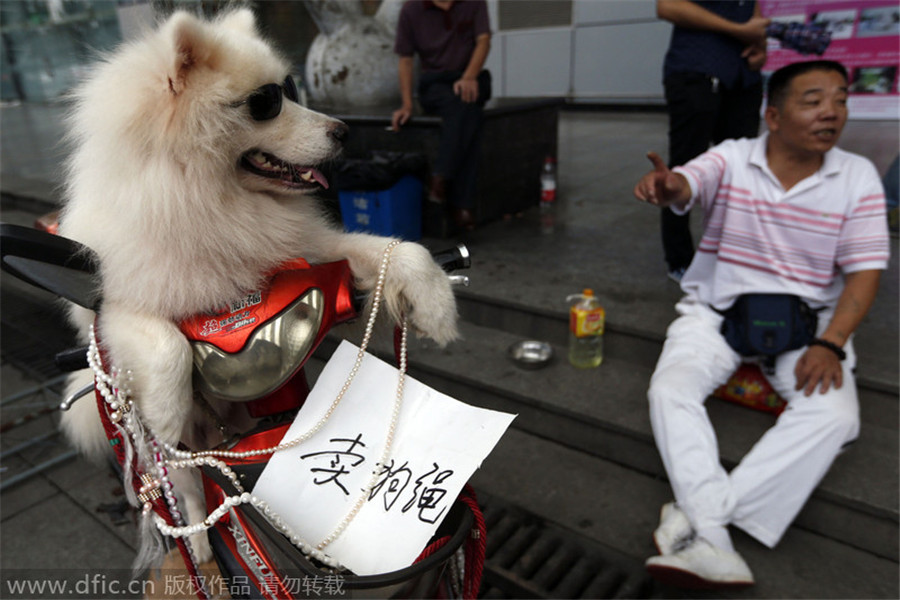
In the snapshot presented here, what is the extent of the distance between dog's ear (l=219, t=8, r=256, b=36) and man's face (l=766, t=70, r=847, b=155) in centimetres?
216

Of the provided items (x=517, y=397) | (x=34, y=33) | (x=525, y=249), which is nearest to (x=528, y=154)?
(x=525, y=249)

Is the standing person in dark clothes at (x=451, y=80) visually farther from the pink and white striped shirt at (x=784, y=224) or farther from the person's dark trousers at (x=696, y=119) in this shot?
the pink and white striped shirt at (x=784, y=224)

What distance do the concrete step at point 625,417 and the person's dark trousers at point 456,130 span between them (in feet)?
3.87

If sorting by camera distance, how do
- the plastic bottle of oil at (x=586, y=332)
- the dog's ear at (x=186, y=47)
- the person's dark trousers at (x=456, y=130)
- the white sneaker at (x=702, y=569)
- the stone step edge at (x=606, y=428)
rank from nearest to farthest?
1. the dog's ear at (x=186, y=47)
2. the white sneaker at (x=702, y=569)
3. the stone step edge at (x=606, y=428)
4. the plastic bottle of oil at (x=586, y=332)
5. the person's dark trousers at (x=456, y=130)

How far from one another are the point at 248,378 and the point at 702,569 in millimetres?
1814

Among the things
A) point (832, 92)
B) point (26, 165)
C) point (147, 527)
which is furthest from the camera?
point (26, 165)

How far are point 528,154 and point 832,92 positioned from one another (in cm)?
302

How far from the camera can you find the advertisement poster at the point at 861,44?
6.83m

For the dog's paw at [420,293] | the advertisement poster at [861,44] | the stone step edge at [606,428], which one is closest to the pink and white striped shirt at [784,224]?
the stone step edge at [606,428]

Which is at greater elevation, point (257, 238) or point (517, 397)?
point (257, 238)

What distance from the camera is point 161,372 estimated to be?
967mm

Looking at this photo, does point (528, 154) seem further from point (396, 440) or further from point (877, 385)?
point (396, 440)

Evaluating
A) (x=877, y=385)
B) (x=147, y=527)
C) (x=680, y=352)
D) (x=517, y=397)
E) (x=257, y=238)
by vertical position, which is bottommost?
(x=517, y=397)

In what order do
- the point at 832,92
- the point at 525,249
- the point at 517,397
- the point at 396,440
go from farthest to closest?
the point at 525,249
the point at 517,397
the point at 832,92
the point at 396,440
